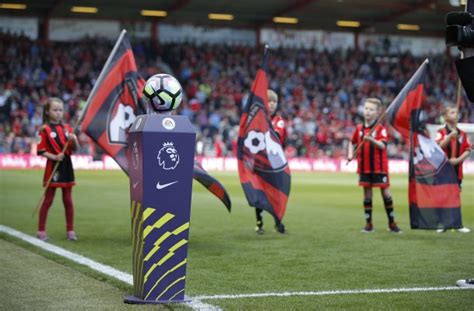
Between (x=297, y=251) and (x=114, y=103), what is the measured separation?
2712 millimetres

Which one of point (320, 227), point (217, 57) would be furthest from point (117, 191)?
point (217, 57)

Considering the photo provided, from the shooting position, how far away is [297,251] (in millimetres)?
9430

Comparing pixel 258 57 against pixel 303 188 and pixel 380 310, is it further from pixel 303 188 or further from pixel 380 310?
pixel 380 310

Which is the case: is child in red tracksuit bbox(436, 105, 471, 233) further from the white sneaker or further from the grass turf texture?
the white sneaker

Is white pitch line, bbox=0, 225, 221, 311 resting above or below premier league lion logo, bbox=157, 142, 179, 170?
below

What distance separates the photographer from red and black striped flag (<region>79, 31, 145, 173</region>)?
9.99m

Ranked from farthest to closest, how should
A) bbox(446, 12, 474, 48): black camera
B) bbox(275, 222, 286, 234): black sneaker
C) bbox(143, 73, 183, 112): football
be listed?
bbox(275, 222, 286, 234): black sneaker < bbox(143, 73, 183, 112): football < bbox(446, 12, 474, 48): black camera

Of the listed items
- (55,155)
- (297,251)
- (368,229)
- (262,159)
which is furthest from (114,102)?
(368,229)

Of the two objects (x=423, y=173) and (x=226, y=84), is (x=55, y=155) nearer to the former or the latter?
(x=423, y=173)

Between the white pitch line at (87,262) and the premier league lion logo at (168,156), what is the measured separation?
0.95 metres

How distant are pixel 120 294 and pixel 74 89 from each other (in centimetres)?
3242

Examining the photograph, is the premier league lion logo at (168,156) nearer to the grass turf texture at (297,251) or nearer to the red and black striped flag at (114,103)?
the grass turf texture at (297,251)

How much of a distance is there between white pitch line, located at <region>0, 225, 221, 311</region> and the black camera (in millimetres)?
2442

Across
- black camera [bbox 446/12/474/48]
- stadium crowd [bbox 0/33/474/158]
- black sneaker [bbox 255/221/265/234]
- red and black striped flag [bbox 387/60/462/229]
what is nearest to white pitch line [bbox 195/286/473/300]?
black camera [bbox 446/12/474/48]
